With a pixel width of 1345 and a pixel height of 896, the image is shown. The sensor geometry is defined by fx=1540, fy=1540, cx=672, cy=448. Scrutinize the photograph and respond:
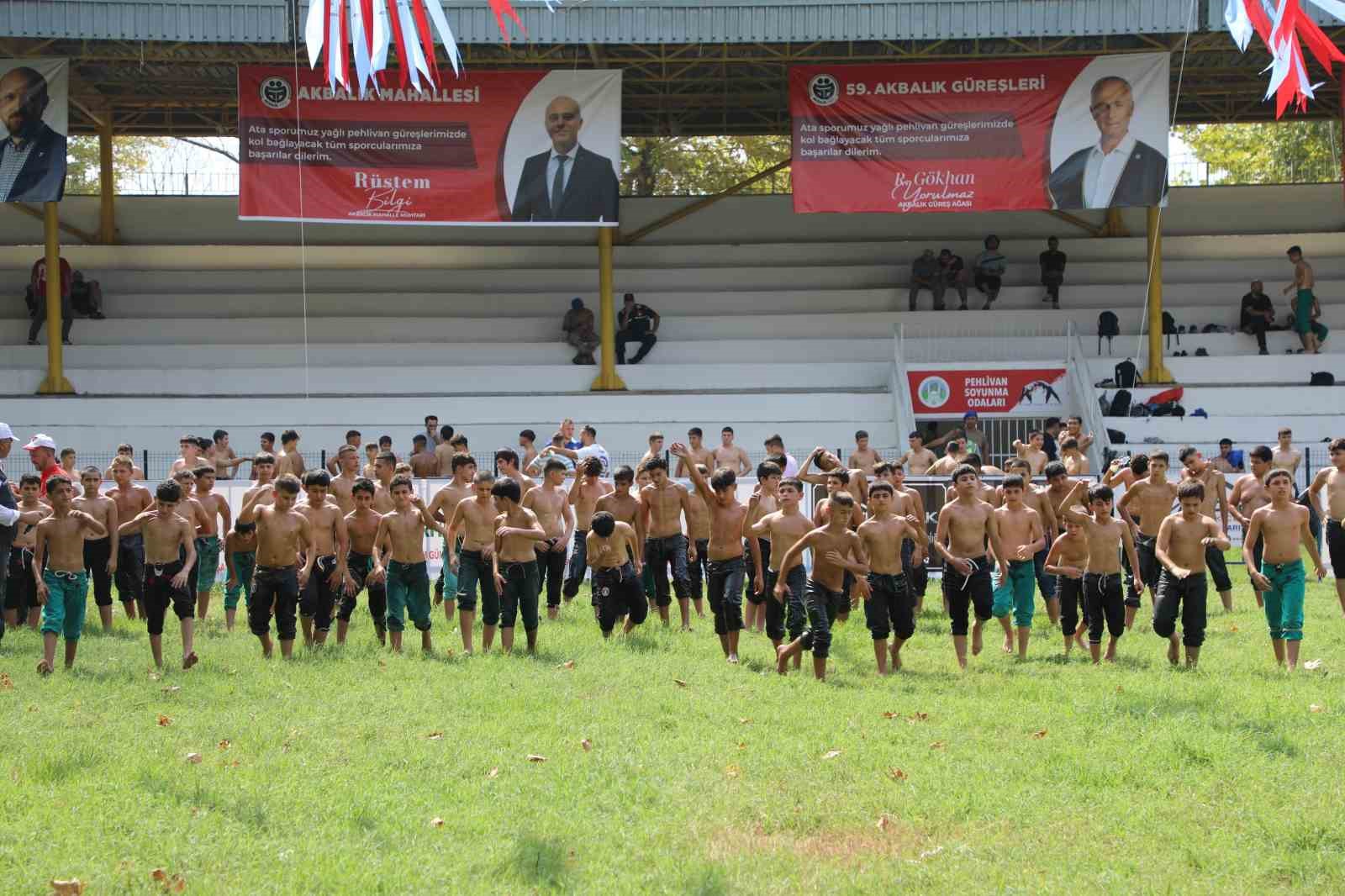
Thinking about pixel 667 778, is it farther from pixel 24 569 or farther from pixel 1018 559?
pixel 24 569

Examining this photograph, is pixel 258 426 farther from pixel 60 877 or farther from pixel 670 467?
pixel 60 877

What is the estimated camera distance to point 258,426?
24719 millimetres

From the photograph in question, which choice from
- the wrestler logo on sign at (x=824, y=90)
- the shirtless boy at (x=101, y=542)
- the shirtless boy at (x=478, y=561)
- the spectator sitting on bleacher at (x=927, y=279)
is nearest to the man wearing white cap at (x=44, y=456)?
the shirtless boy at (x=101, y=542)

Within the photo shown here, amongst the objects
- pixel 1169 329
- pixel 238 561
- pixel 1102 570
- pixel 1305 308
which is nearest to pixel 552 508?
pixel 238 561

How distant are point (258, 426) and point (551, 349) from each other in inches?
215

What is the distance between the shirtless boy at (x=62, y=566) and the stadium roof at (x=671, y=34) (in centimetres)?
1239

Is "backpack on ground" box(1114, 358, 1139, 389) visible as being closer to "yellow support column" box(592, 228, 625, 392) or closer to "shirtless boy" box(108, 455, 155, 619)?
"yellow support column" box(592, 228, 625, 392)

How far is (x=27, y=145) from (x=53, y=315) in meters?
3.38

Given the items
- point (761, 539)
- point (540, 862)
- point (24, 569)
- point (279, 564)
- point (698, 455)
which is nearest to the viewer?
point (540, 862)

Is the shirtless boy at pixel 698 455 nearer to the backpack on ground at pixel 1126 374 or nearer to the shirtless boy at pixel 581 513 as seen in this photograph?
the shirtless boy at pixel 581 513

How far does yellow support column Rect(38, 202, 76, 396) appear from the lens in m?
25.4

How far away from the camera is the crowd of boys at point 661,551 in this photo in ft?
39.5

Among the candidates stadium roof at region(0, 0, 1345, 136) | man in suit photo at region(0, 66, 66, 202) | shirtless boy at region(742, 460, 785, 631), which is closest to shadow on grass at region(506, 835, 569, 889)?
shirtless boy at region(742, 460, 785, 631)

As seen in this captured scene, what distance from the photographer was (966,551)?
12.7m
